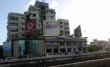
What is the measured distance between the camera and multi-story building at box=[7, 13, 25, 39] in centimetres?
8719

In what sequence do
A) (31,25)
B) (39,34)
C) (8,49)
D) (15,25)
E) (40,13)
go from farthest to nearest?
(40,13) < (15,25) < (39,34) < (8,49) < (31,25)

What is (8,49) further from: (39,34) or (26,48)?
(39,34)

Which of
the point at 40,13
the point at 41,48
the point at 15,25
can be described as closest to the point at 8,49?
the point at 41,48

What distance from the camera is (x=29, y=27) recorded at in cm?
5925

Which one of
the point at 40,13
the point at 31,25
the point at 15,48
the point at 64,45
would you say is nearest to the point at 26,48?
the point at 15,48

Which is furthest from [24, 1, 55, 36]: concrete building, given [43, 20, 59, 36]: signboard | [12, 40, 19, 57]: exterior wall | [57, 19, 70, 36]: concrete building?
[43, 20, 59, 36]: signboard

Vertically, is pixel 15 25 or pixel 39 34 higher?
pixel 15 25

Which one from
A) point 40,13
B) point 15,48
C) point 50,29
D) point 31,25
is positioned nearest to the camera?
point 31,25

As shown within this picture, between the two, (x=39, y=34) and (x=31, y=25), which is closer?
(x=31, y=25)

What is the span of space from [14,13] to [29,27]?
31.2 meters

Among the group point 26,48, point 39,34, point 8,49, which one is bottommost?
point 8,49

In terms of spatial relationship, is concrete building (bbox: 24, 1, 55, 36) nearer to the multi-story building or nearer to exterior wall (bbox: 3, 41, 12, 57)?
the multi-story building

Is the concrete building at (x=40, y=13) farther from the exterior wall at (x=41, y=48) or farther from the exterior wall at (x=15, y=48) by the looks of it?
the exterior wall at (x=15, y=48)

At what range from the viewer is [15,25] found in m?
88.4
